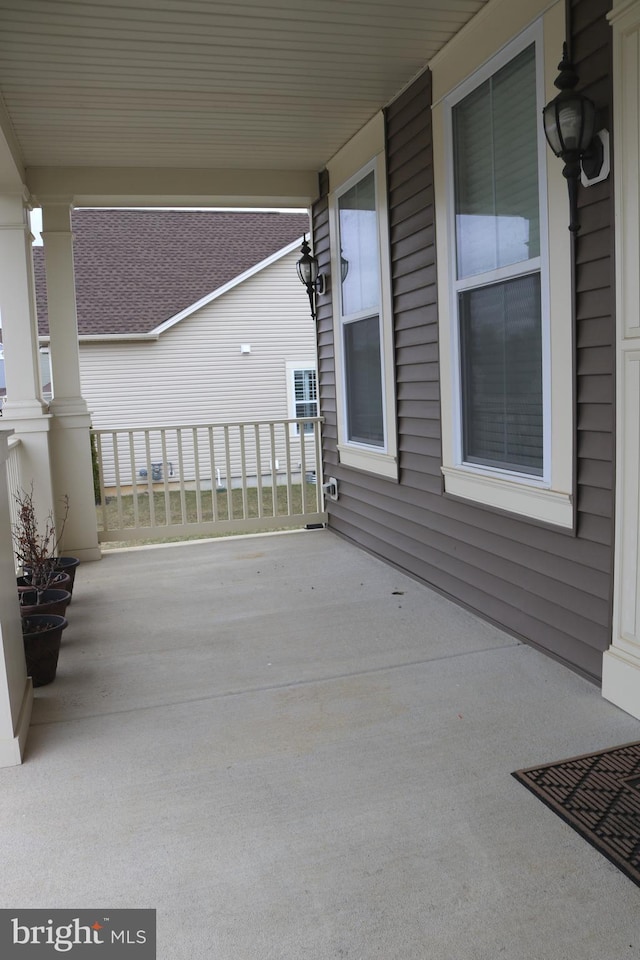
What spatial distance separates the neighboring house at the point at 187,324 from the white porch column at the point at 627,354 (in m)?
9.73

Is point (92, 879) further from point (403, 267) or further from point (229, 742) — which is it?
point (403, 267)

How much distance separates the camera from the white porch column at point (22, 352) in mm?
4844

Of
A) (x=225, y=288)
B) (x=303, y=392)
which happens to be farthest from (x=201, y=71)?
(x=303, y=392)

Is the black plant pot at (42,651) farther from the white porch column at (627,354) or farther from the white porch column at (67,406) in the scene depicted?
the white porch column at (67,406)

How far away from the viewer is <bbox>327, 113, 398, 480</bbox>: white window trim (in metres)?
4.40

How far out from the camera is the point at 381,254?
4.46m

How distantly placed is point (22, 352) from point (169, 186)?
156cm

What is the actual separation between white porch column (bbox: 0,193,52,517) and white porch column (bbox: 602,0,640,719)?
3809 millimetres

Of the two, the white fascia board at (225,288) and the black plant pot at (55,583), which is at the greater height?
the white fascia board at (225,288)

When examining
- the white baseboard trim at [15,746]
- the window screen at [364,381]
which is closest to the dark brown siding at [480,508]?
the window screen at [364,381]

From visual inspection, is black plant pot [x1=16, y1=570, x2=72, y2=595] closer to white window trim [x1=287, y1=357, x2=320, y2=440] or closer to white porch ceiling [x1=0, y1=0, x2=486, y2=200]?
white porch ceiling [x1=0, y1=0, x2=486, y2=200]

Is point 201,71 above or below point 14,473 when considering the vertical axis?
above

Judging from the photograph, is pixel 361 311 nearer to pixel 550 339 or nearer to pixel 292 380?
pixel 550 339

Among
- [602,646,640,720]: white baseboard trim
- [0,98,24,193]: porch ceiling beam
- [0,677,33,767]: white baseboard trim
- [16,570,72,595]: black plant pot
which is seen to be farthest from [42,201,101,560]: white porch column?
[602,646,640,720]: white baseboard trim
